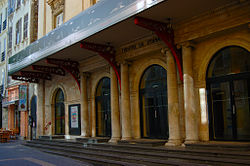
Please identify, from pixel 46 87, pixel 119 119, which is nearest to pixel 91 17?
pixel 119 119

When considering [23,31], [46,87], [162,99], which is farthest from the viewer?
[23,31]

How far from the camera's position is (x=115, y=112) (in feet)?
38.6

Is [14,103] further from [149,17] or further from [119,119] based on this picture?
[149,17]

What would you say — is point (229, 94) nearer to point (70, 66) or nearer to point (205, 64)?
point (205, 64)

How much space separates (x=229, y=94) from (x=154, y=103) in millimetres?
3199

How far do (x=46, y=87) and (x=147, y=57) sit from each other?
9161 mm

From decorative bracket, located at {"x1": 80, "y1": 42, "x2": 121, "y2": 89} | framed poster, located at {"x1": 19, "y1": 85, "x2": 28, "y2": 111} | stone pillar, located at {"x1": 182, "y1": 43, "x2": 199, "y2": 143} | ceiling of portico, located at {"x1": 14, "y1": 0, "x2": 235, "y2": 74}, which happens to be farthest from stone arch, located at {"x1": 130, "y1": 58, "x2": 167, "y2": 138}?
framed poster, located at {"x1": 19, "y1": 85, "x2": 28, "y2": 111}

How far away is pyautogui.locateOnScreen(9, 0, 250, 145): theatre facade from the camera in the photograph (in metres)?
8.09

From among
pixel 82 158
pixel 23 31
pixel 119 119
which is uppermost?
pixel 23 31

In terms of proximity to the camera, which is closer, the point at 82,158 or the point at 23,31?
the point at 82,158

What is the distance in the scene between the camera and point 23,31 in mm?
21469

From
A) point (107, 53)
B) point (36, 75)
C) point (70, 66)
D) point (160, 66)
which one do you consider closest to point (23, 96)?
point (36, 75)

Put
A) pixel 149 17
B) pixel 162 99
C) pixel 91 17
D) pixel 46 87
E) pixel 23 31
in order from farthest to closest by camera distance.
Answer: pixel 23 31
pixel 46 87
pixel 162 99
pixel 91 17
pixel 149 17

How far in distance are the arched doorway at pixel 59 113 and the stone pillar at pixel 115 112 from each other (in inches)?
222
